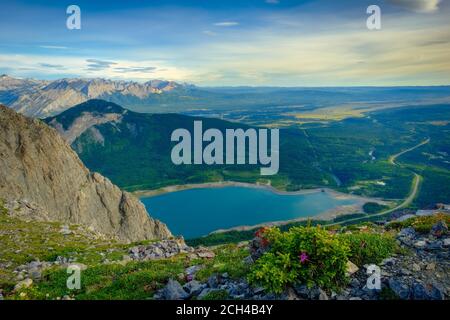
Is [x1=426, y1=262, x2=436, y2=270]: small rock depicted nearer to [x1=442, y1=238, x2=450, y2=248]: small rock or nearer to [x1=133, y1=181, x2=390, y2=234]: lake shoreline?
[x1=442, y1=238, x2=450, y2=248]: small rock

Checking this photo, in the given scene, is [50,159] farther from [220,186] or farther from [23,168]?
[220,186]

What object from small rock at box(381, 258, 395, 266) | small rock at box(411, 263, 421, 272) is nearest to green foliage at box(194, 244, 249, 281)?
small rock at box(381, 258, 395, 266)

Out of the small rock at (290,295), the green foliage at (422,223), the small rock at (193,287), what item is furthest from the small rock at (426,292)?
the small rock at (193,287)

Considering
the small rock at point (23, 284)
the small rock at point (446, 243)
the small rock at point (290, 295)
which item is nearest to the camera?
the small rock at point (290, 295)

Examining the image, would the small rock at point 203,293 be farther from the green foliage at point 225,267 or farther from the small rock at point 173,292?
the green foliage at point 225,267

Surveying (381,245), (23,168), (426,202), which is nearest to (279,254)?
(381,245)

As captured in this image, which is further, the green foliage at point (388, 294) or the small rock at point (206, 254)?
the small rock at point (206, 254)
